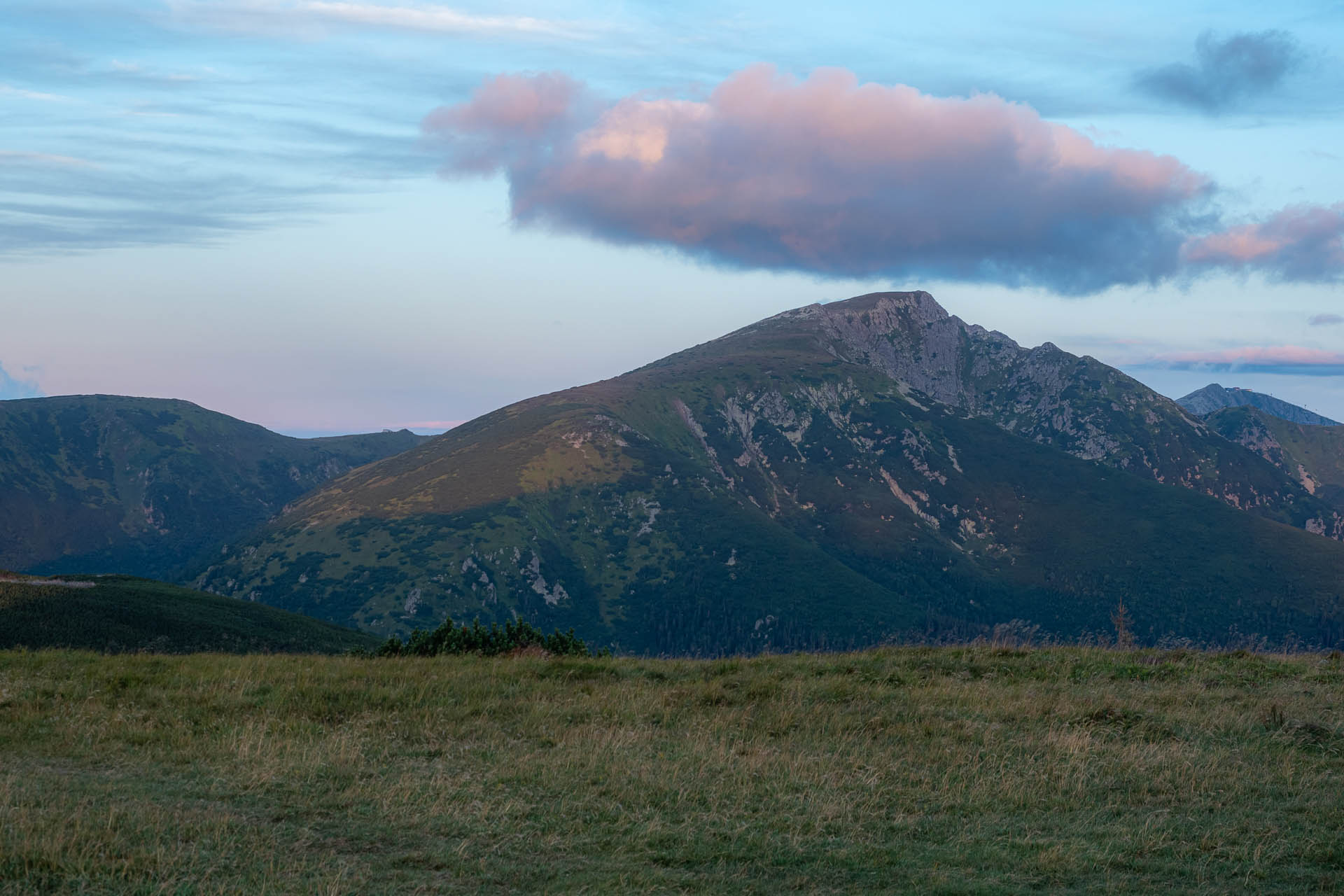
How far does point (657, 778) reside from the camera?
14258mm

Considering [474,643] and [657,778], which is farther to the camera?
[474,643]

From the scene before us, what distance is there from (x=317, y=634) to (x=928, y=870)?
105910 mm

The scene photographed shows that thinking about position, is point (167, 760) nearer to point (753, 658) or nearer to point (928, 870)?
point (928, 870)

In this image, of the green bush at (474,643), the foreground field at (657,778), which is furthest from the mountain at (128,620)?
the foreground field at (657,778)

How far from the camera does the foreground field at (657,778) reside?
35.1 feet

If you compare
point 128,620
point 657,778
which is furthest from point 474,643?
point 128,620

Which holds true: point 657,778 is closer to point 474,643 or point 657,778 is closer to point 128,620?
point 474,643

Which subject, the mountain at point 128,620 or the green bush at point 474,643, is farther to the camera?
the mountain at point 128,620

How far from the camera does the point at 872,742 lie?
55.6ft

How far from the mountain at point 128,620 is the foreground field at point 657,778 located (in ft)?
100

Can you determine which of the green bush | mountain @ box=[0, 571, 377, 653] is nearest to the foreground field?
the green bush

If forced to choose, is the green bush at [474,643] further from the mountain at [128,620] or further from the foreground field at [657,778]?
the mountain at [128,620]

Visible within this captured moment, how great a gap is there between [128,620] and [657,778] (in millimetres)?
71573

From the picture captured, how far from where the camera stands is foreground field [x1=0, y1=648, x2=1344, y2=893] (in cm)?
1070
